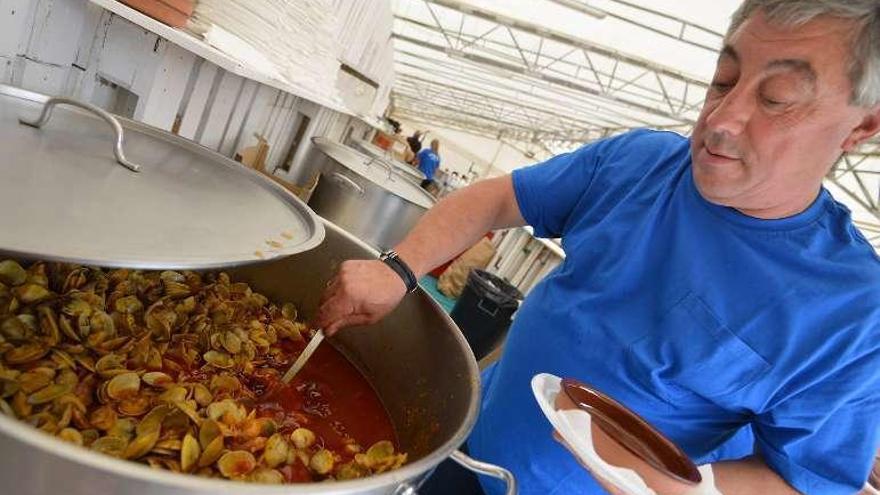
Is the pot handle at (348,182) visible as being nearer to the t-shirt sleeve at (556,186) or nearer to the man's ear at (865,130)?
the t-shirt sleeve at (556,186)

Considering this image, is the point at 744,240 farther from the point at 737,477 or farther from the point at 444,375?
the point at 444,375

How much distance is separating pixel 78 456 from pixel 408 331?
2.80 ft

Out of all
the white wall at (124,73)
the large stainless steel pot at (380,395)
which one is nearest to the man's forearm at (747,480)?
the large stainless steel pot at (380,395)

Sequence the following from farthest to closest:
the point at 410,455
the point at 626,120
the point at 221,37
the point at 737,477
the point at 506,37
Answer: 1. the point at 626,120
2. the point at 506,37
3. the point at 221,37
4. the point at 410,455
5. the point at 737,477

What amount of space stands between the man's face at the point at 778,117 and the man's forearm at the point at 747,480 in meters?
0.47

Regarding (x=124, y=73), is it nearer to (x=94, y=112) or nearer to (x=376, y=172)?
(x=94, y=112)

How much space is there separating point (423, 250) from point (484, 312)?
85.4 inches

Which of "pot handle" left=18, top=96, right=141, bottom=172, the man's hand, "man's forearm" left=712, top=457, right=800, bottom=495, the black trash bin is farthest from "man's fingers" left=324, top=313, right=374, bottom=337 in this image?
the black trash bin

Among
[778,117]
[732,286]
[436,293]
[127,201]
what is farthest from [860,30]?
[436,293]

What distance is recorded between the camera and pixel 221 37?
137 centimetres

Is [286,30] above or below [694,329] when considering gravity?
above

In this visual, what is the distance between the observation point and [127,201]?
2.29 feet

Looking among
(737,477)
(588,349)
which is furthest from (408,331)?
(737,477)

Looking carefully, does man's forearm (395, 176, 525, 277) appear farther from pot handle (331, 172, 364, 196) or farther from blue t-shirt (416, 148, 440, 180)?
blue t-shirt (416, 148, 440, 180)
